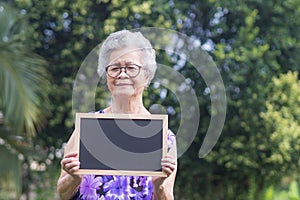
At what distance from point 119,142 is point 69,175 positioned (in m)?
0.27

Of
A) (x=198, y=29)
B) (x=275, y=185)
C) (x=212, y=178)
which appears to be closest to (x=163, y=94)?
(x=198, y=29)

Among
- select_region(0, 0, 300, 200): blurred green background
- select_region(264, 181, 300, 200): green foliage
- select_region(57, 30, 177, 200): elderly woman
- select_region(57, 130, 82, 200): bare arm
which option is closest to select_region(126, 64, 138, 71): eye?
select_region(57, 30, 177, 200): elderly woman

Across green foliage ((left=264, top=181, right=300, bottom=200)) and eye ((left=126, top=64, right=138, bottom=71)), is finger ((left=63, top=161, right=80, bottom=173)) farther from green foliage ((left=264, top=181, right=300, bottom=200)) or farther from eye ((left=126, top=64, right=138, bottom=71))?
green foliage ((left=264, top=181, right=300, bottom=200))

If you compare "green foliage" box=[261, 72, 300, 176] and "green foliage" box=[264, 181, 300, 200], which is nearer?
"green foliage" box=[261, 72, 300, 176]

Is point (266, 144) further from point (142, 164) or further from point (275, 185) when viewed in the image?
point (142, 164)

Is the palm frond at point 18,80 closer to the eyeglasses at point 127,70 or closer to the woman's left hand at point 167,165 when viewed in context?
the eyeglasses at point 127,70

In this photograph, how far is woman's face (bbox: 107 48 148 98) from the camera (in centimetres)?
270

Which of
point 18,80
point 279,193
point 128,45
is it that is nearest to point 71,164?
point 128,45

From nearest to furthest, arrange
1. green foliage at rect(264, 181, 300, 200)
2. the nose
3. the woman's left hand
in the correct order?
the woman's left hand
the nose
green foliage at rect(264, 181, 300, 200)

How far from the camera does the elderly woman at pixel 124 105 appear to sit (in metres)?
2.70

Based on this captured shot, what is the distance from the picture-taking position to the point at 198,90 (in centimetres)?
644

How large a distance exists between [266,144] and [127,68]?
3.89 metres

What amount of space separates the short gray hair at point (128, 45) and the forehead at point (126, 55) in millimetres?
17

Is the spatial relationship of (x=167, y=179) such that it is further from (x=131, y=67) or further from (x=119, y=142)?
(x=131, y=67)
